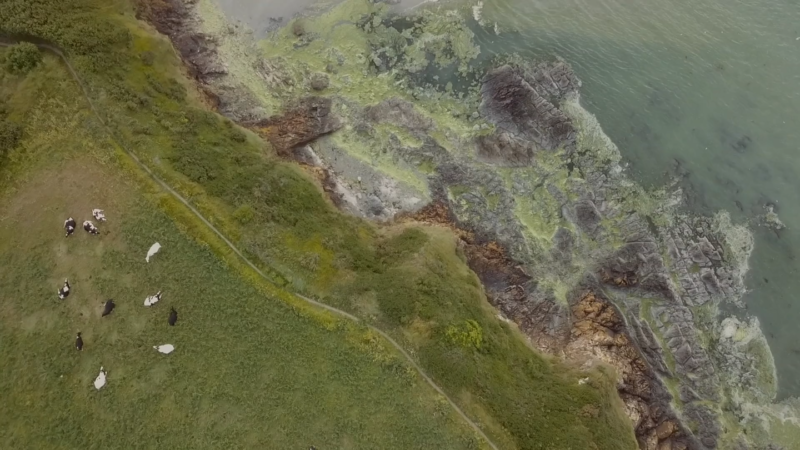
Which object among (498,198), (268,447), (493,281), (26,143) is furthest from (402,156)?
(26,143)

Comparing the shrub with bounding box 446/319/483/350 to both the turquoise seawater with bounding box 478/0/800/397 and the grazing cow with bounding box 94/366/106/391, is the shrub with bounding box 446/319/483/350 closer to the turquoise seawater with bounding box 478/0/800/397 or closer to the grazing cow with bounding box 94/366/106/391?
the grazing cow with bounding box 94/366/106/391

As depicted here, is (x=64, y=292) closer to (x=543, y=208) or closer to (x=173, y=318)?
(x=173, y=318)

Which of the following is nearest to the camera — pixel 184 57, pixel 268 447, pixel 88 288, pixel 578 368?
pixel 268 447

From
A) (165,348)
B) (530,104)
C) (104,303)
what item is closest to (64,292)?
(104,303)

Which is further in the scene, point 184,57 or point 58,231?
point 184,57

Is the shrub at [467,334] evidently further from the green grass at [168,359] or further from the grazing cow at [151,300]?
the grazing cow at [151,300]

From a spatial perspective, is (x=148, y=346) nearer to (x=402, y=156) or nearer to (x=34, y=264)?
(x=34, y=264)
